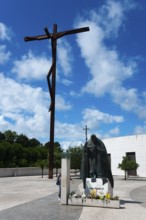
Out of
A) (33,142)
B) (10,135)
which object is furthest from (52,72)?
(33,142)

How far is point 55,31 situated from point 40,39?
86.4 inches

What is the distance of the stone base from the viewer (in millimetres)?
13224

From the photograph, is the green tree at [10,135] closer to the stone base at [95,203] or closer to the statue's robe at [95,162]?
the statue's robe at [95,162]

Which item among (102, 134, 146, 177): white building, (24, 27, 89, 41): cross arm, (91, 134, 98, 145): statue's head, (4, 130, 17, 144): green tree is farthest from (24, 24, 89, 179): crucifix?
(4, 130, 17, 144): green tree

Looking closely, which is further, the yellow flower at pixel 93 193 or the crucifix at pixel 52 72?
the crucifix at pixel 52 72

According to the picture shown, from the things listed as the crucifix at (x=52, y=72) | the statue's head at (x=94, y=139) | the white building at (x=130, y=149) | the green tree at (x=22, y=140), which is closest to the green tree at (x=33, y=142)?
the green tree at (x=22, y=140)

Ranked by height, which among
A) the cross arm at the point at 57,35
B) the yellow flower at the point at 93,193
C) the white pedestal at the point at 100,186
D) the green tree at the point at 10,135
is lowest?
the yellow flower at the point at 93,193

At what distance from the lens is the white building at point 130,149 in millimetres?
50719

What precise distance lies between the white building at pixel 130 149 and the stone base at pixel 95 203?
37.7 m

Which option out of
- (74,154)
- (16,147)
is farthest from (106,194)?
(16,147)

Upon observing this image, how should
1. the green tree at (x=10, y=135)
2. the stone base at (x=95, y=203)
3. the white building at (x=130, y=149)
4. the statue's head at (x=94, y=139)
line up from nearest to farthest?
the stone base at (x=95, y=203), the statue's head at (x=94, y=139), the white building at (x=130, y=149), the green tree at (x=10, y=135)

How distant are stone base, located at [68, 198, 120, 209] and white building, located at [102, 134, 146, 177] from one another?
37734mm

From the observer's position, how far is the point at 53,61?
3459 centimetres

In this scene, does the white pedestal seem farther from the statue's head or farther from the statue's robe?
the statue's head
